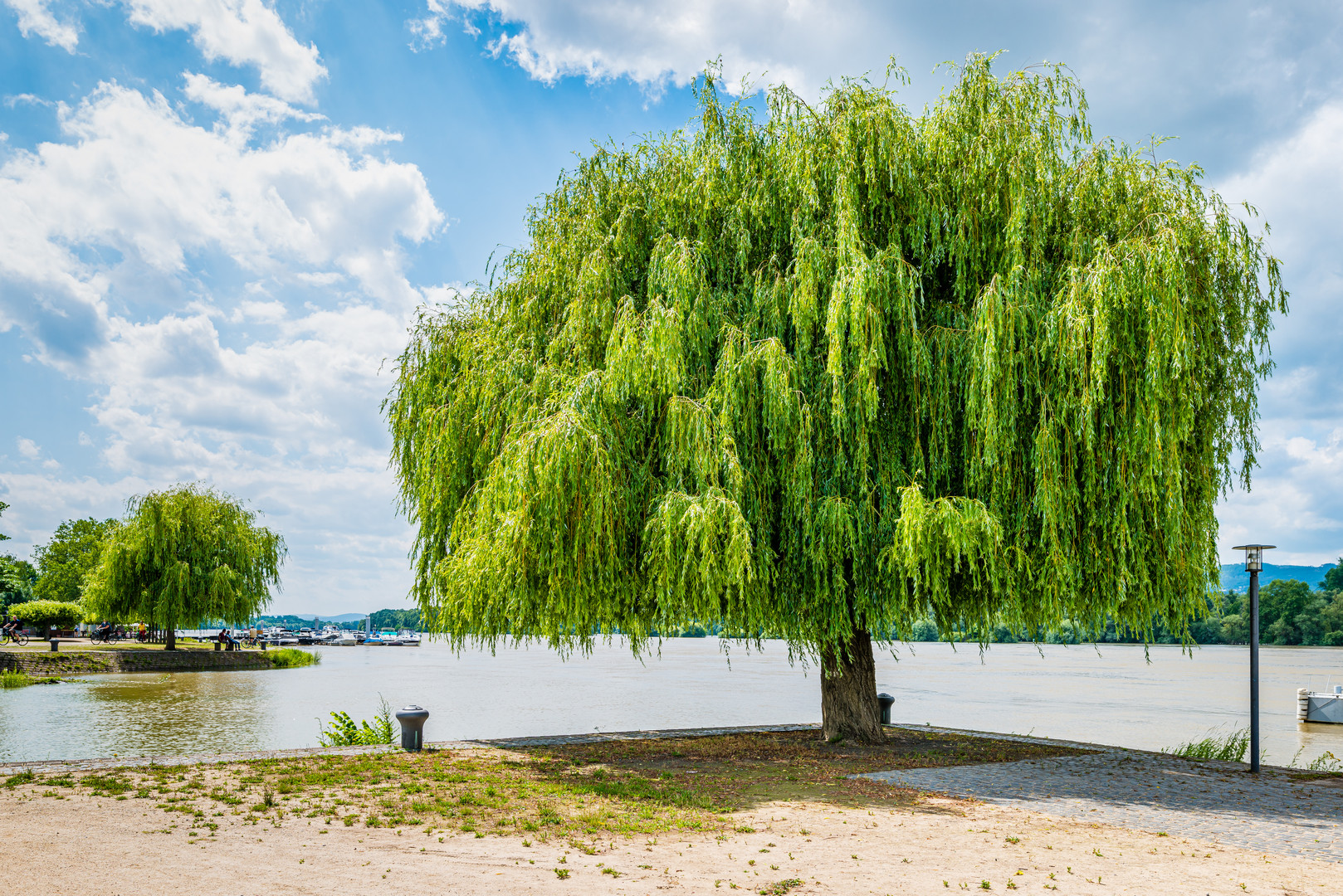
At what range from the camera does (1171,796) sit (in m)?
9.92

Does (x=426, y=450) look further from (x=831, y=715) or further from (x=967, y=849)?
(x=967, y=849)

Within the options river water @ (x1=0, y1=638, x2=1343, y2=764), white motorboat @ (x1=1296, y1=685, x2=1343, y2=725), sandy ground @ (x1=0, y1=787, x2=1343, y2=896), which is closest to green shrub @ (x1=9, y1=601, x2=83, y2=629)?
river water @ (x1=0, y1=638, x2=1343, y2=764)

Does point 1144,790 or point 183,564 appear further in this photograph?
point 183,564

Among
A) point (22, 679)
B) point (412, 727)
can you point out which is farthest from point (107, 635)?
point (412, 727)

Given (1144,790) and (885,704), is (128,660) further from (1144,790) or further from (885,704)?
(1144,790)

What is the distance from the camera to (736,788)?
32.2 feet

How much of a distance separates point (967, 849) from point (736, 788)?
10.3ft

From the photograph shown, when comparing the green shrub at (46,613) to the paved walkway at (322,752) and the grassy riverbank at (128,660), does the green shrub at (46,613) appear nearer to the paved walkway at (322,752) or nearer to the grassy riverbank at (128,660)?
the grassy riverbank at (128,660)

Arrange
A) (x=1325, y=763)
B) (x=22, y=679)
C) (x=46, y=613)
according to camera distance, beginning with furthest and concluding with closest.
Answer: (x=46, y=613) → (x=22, y=679) → (x=1325, y=763)


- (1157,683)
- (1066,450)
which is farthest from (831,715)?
(1157,683)

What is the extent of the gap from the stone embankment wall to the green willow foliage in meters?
32.3

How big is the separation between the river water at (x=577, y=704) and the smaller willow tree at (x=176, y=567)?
319 centimetres

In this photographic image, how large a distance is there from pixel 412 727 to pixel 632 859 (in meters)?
6.11

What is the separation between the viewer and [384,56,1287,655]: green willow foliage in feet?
33.1
